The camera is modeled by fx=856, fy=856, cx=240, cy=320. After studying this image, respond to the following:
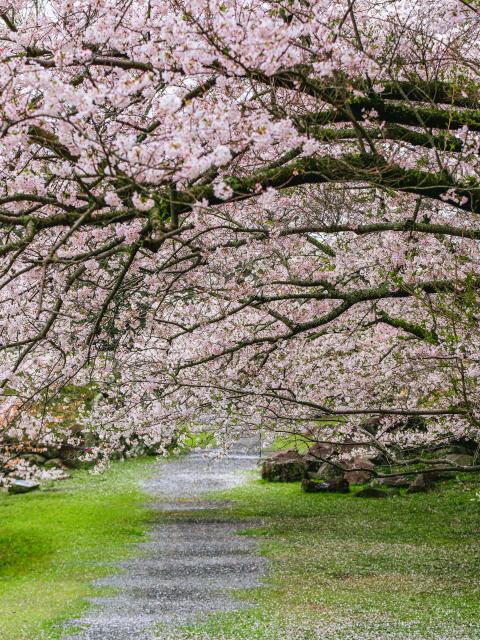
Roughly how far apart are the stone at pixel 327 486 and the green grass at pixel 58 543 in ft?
16.6

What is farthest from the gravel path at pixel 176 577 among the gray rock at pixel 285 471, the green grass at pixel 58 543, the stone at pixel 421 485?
the stone at pixel 421 485

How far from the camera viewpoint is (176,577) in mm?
15039

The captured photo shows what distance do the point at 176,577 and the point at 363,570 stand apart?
3.27 m

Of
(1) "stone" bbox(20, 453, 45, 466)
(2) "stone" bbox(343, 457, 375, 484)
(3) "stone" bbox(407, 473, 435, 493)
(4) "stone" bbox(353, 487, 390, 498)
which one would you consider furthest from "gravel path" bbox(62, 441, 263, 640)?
(1) "stone" bbox(20, 453, 45, 466)

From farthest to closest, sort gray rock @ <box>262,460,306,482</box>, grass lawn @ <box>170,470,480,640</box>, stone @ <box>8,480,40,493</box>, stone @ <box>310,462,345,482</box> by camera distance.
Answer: gray rock @ <box>262,460,306,482</box>
stone @ <box>310,462,345,482</box>
stone @ <box>8,480,40,493</box>
grass lawn @ <box>170,470,480,640</box>

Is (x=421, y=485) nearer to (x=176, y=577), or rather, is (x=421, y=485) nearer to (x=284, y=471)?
(x=284, y=471)

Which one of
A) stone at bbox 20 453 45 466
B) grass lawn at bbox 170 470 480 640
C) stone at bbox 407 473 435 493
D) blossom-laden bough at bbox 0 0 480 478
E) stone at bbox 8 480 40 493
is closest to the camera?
blossom-laden bough at bbox 0 0 480 478

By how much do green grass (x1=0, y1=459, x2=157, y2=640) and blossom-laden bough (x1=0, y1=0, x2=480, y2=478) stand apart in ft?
8.47

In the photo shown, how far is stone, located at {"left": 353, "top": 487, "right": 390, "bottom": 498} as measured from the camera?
2375cm

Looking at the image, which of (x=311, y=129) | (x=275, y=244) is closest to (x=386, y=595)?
(x=275, y=244)

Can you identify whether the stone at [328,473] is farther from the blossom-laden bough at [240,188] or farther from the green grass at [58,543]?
the blossom-laden bough at [240,188]

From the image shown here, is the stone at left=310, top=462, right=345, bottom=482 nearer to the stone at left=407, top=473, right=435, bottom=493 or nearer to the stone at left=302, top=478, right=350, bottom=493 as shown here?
the stone at left=302, top=478, right=350, bottom=493

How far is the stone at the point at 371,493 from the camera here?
2375 centimetres

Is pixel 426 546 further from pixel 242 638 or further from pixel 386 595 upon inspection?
pixel 242 638
